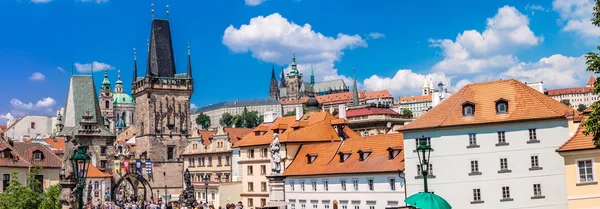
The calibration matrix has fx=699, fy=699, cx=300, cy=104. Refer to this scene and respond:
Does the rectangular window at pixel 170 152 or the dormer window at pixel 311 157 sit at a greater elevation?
the rectangular window at pixel 170 152

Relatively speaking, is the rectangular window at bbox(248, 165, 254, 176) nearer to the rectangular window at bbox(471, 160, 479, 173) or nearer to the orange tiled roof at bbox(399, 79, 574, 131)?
the orange tiled roof at bbox(399, 79, 574, 131)

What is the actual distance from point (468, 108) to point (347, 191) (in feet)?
38.5

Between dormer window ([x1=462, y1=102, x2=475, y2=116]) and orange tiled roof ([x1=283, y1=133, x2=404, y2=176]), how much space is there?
6015 mm

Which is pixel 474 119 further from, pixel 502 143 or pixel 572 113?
pixel 572 113

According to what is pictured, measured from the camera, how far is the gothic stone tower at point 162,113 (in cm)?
9612

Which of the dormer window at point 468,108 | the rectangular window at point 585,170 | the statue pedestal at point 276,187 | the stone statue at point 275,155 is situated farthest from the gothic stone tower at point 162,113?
the rectangular window at point 585,170

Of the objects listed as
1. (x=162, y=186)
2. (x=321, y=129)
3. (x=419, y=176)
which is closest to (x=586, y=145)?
(x=419, y=176)

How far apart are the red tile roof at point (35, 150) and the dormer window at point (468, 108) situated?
3913cm

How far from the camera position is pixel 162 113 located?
97.8m

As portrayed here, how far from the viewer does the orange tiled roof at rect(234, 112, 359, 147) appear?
61.2m

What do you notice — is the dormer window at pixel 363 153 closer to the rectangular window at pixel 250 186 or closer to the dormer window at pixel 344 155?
the dormer window at pixel 344 155

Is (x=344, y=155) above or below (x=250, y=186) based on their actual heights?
above

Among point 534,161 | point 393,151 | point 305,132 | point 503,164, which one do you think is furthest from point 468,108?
point 305,132

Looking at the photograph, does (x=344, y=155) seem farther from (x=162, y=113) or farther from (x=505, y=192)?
(x=162, y=113)
